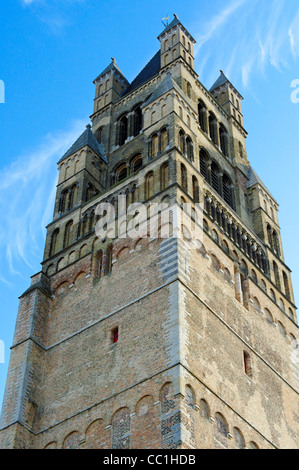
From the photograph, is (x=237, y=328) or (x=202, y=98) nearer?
(x=237, y=328)

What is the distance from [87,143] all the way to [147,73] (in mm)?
7836

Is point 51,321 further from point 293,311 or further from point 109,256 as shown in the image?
point 293,311

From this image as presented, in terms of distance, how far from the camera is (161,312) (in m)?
26.7

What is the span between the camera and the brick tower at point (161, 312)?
25.5m

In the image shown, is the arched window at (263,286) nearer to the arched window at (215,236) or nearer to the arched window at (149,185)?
the arched window at (215,236)

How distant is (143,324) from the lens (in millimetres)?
27047

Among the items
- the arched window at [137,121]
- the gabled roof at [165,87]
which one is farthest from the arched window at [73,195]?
the gabled roof at [165,87]

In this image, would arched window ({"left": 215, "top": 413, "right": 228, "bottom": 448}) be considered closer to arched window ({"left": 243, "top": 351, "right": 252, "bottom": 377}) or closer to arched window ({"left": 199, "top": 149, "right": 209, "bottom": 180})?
arched window ({"left": 243, "top": 351, "right": 252, "bottom": 377})

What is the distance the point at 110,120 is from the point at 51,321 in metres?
13.7

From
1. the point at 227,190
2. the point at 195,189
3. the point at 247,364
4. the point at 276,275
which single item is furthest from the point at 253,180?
the point at 247,364

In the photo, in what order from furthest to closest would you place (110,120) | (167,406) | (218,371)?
(110,120), (218,371), (167,406)
